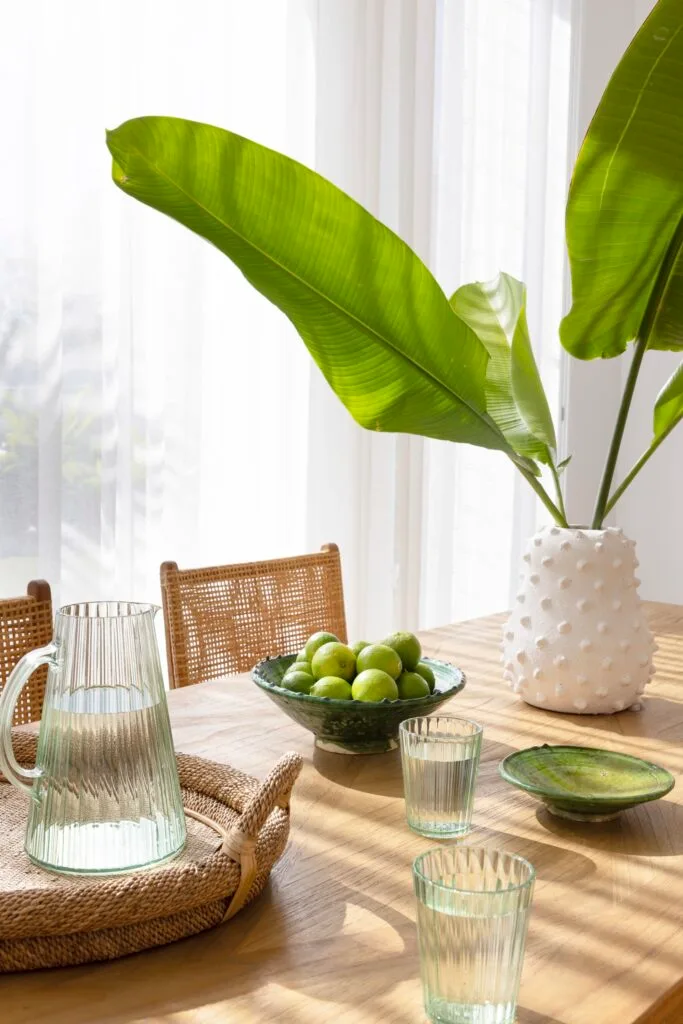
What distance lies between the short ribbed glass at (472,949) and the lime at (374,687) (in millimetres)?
402

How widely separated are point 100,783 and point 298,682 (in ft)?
1.23

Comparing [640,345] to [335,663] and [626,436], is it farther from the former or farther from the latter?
[626,436]

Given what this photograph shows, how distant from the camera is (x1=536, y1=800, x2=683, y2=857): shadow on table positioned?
88 centimetres

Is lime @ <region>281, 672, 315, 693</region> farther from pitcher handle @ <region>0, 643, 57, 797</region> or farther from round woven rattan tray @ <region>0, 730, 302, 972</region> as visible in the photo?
pitcher handle @ <region>0, 643, 57, 797</region>

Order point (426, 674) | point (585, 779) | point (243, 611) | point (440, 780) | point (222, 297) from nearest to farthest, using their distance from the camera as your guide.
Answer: point (440, 780), point (585, 779), point (426, 674), point (243, 611), point (222, 297)

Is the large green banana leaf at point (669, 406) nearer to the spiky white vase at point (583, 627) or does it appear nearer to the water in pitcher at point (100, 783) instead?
the spiky white vase at point (583, 627)

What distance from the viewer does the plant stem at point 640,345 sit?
1.24m

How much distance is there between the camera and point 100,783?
0.71 meters

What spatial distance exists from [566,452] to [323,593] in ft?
7.62

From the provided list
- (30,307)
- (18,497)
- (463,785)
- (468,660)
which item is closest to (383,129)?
(30,307)

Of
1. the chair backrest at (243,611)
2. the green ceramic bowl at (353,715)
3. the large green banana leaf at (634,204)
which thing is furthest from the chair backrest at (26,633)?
the large green banana leaf at (634,204)

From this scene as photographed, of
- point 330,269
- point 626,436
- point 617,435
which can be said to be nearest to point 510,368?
point 617,435

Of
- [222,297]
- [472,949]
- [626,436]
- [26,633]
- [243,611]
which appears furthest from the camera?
[626,436]

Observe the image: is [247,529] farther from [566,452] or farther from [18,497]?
[566,452]
